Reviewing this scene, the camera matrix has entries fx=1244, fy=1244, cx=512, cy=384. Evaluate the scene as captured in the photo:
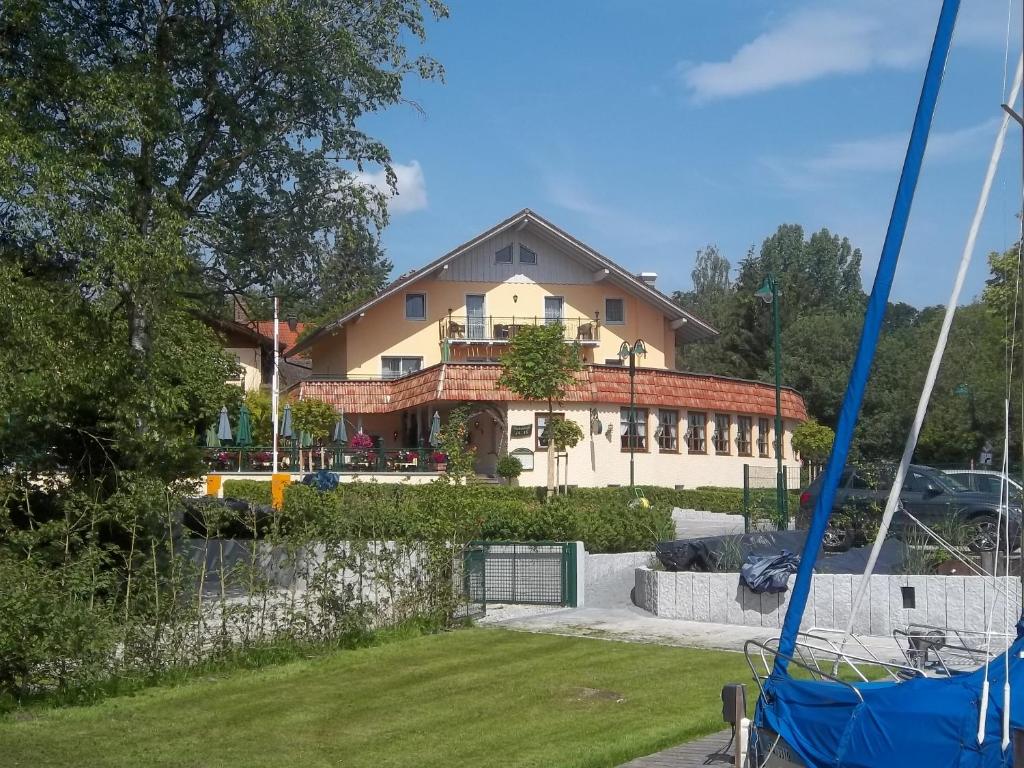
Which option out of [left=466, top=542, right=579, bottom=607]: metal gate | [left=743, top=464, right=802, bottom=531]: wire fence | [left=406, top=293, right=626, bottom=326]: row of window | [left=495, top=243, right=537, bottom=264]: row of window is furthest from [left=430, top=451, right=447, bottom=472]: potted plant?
[left=466, top=542, right=579, bottom=607]: metal gate

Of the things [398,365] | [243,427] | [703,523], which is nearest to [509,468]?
[243,427]

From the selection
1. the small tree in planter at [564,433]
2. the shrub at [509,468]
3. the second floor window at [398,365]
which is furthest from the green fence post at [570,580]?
the second floor window at [398,365]

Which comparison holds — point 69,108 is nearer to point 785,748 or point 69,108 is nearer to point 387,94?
point 387,94

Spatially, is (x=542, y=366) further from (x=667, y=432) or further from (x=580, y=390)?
(x=667, y=432)

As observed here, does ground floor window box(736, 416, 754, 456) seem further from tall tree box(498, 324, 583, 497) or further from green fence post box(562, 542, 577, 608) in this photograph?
green fence post box(562, 542, 577, 608)

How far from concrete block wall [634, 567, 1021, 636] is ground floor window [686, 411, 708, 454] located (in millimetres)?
31270

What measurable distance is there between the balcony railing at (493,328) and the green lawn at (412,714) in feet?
125

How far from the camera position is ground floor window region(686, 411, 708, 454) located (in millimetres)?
49594

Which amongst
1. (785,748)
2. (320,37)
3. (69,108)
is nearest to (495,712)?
(785,748)

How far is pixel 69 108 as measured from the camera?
17297mm

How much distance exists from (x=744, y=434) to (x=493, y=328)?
11.6 m

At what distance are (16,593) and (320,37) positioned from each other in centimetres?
1147

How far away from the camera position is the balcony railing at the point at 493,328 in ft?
175

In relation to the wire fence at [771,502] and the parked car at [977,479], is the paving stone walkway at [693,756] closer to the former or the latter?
the parked car at [977,479]
